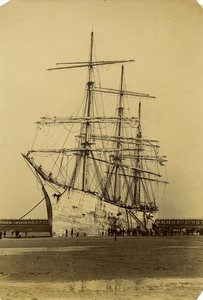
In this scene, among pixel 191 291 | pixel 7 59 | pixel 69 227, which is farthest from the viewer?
pixel 69 227

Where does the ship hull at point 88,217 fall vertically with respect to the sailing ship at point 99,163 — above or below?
below

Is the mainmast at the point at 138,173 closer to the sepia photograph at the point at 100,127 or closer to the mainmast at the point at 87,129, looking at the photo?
the sepia photograph at the point at 100,127

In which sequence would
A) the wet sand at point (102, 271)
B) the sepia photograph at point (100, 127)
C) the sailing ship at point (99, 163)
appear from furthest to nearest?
1. the sailing ship at point (99, 163)
2. the sepia photograph at point (100, 127)
3. the wet sand at point (102, 271)

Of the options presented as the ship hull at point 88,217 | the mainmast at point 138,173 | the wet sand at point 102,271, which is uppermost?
the mainmast at point 138,173

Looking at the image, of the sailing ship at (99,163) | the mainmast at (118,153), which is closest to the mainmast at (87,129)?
the sailing ship at (99,163)

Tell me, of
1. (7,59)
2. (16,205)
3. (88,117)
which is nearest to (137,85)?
(88,117)

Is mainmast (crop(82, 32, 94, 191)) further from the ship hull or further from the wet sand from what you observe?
the wet sand

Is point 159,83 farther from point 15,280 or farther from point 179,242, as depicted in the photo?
point 15,280

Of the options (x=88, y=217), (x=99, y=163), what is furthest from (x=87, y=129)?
(x=88, y=217)
